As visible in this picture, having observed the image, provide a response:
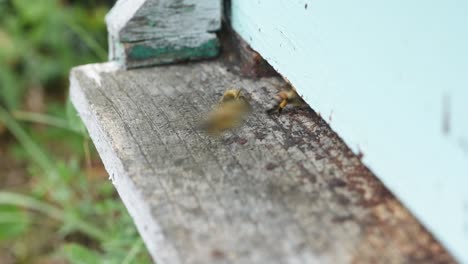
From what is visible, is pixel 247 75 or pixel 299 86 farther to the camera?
pixel 247 75

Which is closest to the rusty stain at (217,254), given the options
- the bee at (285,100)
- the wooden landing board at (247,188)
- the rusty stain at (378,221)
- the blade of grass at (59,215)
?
the wooden landing board at (247,188)

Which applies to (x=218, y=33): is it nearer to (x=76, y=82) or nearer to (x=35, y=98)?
(x=76, y=82)

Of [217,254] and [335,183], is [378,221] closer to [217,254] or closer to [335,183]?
[335,183]

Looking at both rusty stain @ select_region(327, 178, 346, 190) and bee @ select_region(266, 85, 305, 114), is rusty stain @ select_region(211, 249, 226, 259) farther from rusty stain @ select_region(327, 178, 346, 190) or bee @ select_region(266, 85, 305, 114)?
bee @ select_region(266, 85, 305, 114)

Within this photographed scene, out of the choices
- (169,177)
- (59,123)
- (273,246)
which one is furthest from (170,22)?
(59,123)

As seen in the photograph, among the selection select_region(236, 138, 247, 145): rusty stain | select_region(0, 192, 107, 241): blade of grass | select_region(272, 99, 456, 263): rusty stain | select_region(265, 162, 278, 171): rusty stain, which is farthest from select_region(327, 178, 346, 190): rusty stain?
select_region(0, 192, 107, 241): blade of grass
